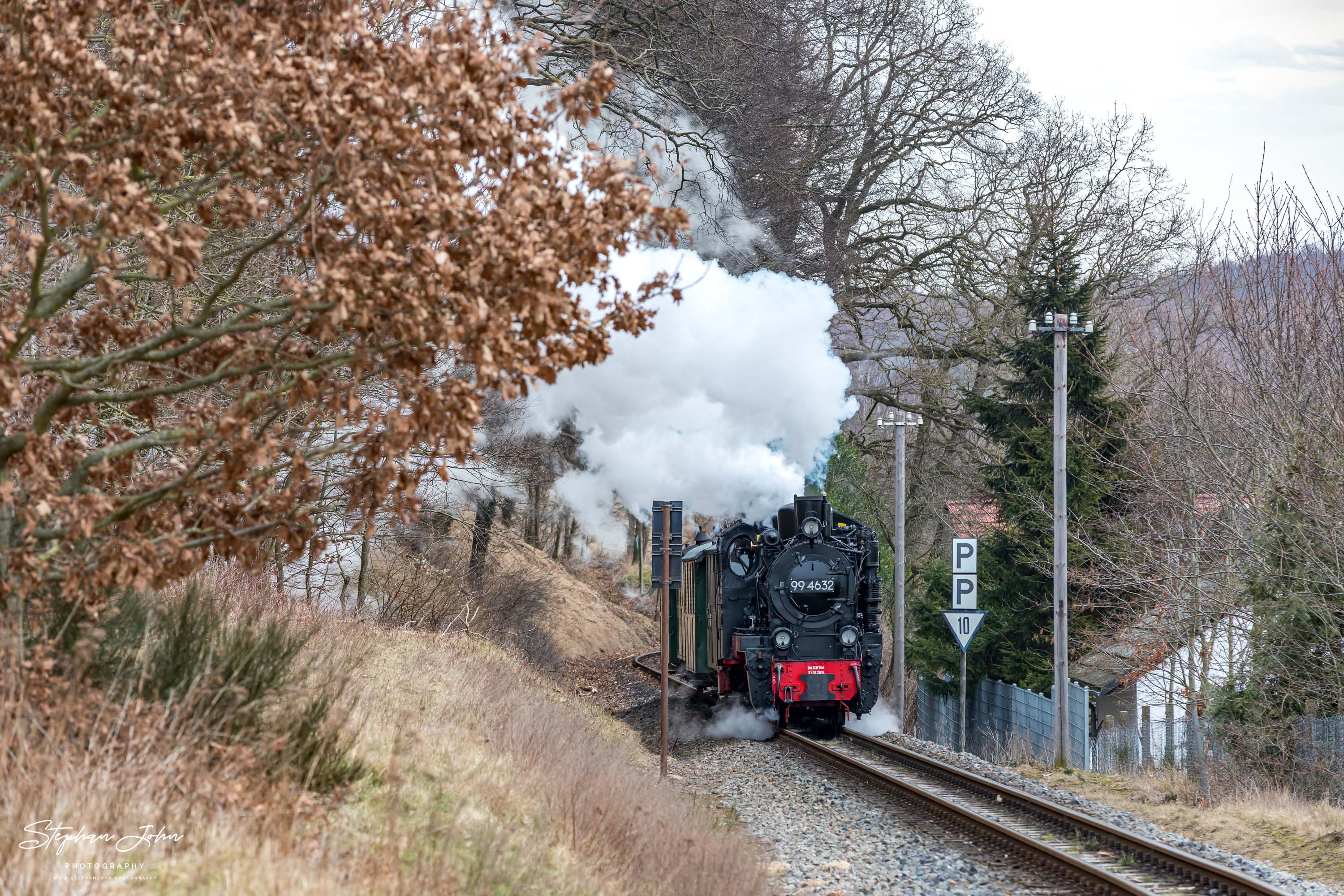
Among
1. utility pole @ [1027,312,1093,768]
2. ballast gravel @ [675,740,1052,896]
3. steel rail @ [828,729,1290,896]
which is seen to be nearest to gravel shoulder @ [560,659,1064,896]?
ballast gravel @ [675,740,1052,896]

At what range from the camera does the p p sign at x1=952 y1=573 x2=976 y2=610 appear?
17.8m

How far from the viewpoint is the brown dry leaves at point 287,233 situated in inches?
189

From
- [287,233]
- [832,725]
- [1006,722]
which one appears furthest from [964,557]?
[287,233]

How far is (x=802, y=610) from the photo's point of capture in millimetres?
16953

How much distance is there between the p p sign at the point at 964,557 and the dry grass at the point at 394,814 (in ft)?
27.7

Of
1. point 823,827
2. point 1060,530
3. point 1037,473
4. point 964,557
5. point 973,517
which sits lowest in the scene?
point 823,827

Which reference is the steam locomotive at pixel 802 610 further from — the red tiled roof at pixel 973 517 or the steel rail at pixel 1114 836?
the red tiled roof at pixel 973 517

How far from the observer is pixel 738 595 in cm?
1744

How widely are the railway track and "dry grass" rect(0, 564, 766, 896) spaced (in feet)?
7.95

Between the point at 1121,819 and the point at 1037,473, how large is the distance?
1452 cm

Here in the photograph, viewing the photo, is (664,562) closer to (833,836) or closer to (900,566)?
(833,836)

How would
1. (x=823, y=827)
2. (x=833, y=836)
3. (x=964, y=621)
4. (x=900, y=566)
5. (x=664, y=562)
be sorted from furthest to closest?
(x=900, y=566) → (x=964, y=621) → (x=664, y=562) → (x=823, y=827) → (x=833, y=836)

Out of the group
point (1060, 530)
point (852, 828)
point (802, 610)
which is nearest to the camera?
point (852, 828)

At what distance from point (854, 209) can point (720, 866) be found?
2220 cm
